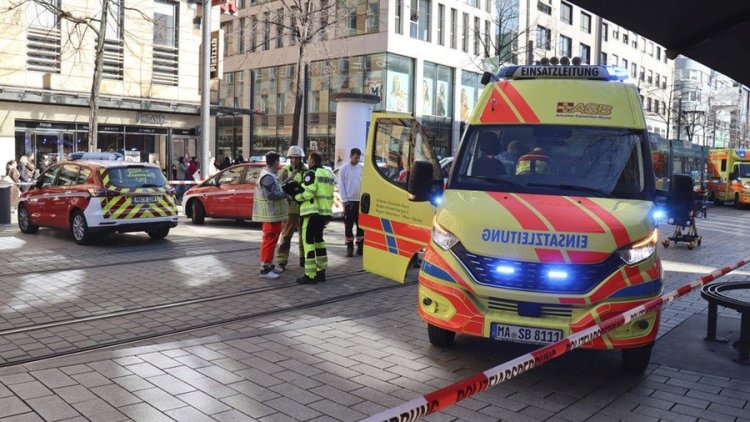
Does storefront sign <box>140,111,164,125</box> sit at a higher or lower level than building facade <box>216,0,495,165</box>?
lower

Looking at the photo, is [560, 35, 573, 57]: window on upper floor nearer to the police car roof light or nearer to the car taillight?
the car taillight

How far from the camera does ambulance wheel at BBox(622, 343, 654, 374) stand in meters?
Result: 5.56

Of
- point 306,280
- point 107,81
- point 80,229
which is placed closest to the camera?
point 306,280

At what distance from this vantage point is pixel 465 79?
46.4 metres

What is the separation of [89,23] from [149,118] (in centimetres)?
621

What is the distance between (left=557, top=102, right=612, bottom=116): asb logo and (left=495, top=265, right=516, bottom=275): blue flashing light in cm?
187

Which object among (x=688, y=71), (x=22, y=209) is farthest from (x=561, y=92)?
(x=688, y=71)

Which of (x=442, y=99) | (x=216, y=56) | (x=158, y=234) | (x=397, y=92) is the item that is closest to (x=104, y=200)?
(x=158, y=234)

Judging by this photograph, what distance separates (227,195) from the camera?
16.0m

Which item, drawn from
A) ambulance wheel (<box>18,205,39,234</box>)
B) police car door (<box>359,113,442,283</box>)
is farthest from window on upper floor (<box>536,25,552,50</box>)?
police car door (<box>359,113,442,283</box>)

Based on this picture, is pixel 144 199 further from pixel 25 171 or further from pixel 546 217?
pixel 25 171

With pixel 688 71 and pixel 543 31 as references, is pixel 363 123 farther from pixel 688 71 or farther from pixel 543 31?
pixel 688 71

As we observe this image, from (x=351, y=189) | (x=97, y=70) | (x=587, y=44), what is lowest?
(x=351, y=189)

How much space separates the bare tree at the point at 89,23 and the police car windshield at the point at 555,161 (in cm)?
1903
